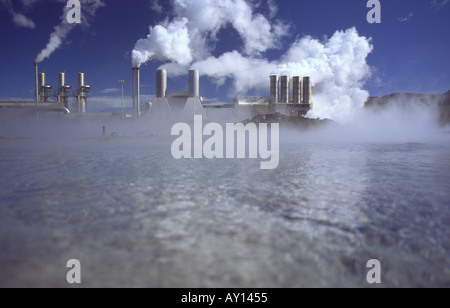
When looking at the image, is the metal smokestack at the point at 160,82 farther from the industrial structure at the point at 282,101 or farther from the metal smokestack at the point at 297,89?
the metal smokestack at the point at 297,89

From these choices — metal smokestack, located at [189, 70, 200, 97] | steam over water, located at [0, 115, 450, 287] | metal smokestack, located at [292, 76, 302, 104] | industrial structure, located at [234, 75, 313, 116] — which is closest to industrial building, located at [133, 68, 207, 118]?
metal smokestack, located at [189, 70, 200, 97]

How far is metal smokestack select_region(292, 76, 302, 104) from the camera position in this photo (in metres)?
35.5

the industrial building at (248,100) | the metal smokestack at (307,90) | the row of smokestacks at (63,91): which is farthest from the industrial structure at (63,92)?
the metal smokestack at (307,90)

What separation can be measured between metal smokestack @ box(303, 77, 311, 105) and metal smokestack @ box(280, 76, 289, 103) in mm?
1929

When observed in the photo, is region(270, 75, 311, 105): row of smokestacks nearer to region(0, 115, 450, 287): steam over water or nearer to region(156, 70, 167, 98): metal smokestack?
region(156, 70, 167, 98): metal smokestack

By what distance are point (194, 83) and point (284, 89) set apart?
34.8ft

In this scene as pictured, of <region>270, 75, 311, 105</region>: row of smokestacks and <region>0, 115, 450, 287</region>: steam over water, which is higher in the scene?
<region>270, 75, 311, 105</region>: row of smokestacks

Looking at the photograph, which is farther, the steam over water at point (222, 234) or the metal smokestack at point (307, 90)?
the metal smokestack at point (307, 90)

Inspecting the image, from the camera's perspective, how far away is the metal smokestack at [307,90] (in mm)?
34875

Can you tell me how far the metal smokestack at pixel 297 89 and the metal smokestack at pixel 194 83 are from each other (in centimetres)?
1133

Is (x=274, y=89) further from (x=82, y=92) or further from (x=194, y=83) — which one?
(x=82, y=92)

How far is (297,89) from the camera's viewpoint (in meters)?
35.5

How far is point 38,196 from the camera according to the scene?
3.68 meters
